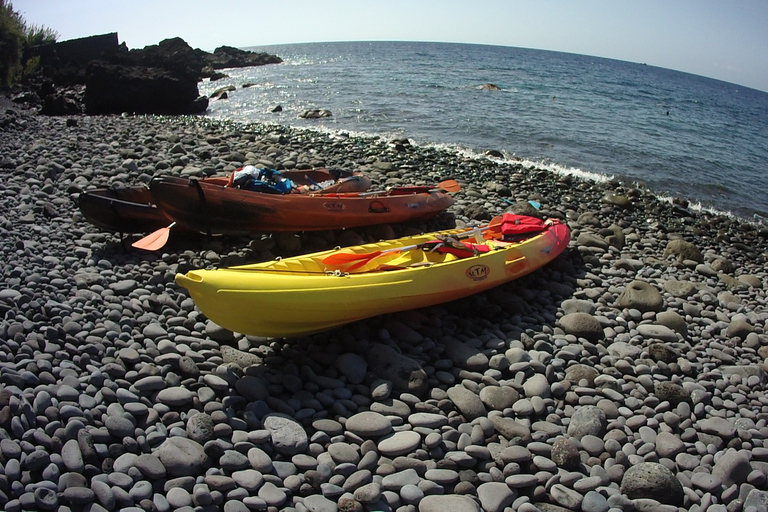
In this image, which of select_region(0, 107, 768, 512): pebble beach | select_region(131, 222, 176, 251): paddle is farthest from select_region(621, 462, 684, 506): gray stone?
select_region(131, 222, 176, 251): paddle

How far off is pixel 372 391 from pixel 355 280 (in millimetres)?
1091

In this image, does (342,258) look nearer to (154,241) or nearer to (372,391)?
(372,391)

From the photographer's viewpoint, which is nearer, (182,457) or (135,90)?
(182,457)

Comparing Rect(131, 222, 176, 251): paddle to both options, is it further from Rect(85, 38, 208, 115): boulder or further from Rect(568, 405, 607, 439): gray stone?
Rect(85, 38, 208, 115): boulder

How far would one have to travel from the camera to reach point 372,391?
4.01 meters

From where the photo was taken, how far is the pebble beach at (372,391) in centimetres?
309

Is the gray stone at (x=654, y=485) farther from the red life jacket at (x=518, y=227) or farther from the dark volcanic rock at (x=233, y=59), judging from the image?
the dark volcanic rock at (x=233, y=59)

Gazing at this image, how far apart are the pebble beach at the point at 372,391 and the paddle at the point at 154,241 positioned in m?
0.17

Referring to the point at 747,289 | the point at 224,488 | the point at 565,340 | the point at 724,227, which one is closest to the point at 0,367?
the point at 224,488

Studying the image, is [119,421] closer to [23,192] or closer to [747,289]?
[23,192]

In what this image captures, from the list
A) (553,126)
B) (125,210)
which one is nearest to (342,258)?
(125,210)

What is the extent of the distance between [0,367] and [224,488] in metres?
1.98

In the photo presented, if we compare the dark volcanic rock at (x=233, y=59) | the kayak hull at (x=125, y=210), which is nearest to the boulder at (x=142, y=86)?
the kayak hull at (x=125, y=210)

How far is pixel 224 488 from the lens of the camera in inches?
117
